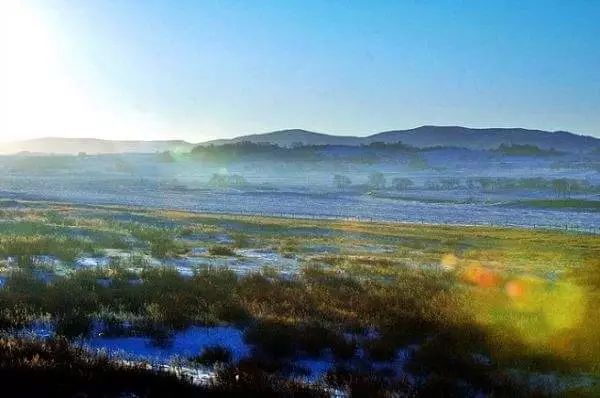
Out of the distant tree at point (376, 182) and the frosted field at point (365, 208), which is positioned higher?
the distant tree at point (376, 182)

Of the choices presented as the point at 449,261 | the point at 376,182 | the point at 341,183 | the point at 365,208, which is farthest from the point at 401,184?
the point at 449,261

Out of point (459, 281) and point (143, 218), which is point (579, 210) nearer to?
point (143, 218)

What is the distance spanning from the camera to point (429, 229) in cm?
3912

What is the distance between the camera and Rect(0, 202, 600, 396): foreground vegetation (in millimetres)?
7719

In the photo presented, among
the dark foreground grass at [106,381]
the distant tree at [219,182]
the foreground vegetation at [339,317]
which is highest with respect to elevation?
the dark foreground grass at [106,381]

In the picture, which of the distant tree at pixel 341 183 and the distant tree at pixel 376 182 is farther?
the distant tree at pixel 376 182

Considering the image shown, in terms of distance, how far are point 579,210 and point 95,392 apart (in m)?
60.5

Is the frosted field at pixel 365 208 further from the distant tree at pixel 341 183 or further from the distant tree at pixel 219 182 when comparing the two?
the distant tree at pixel 219 182

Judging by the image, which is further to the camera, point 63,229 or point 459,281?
point 63,229

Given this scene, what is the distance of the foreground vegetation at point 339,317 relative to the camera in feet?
25.3

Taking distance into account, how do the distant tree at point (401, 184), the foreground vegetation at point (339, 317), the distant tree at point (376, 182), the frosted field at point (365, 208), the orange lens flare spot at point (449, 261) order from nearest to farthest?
1. the foreground vegetation at point (339, 317)
2. the orange lens flare spot at point (449, 261)
3. the frosted field at point (365, 208)
4. the distant tree at point (401, 184)
5. the distant tree at point (376, 182)

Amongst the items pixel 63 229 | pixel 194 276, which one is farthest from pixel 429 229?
pixel 194 276

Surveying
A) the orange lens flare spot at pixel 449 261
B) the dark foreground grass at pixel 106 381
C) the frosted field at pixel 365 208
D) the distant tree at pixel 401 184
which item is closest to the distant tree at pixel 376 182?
the distant tree at pixel 401 184

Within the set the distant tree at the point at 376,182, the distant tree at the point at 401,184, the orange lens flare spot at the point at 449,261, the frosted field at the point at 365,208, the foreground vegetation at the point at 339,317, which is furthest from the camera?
the distant tree at the point at 376,182
